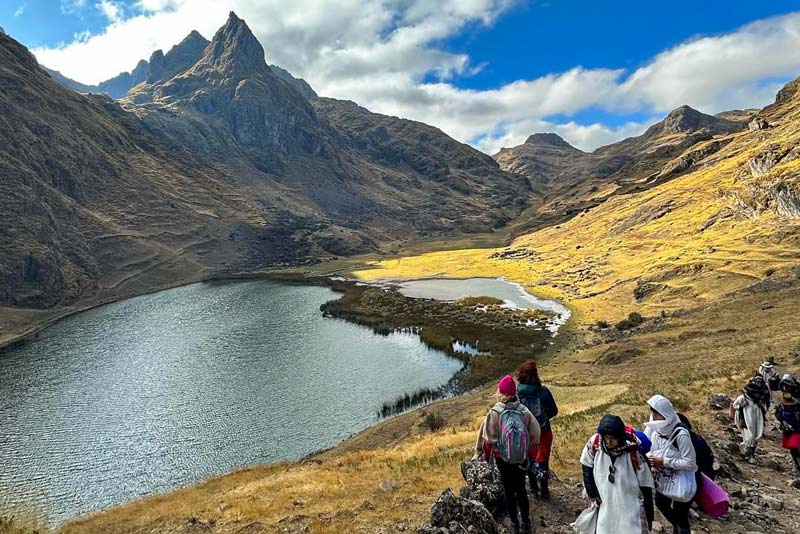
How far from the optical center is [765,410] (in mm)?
15781

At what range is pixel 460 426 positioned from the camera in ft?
107

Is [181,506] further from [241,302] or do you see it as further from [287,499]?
[241,302]

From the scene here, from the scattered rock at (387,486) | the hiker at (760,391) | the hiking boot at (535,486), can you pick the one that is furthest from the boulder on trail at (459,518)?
the hiker at (760,391)

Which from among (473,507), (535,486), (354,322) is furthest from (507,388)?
(354,322)

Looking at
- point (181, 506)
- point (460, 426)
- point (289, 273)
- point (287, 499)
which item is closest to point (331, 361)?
point (460, 426)

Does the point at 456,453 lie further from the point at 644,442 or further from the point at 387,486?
the point at 644,442

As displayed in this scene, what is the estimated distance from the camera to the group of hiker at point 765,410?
13906mm

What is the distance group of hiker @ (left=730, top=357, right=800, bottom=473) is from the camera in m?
13.9

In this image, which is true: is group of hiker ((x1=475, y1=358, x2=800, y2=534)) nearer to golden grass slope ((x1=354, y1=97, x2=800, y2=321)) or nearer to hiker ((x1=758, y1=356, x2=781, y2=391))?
hiker ((x1=758, y1=356, x2=781, y2=391))

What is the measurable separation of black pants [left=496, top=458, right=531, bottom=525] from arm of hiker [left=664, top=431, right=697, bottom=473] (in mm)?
3259

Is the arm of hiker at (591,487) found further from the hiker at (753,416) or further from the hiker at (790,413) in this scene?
the hiker at (753,416)

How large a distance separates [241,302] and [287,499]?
111 m

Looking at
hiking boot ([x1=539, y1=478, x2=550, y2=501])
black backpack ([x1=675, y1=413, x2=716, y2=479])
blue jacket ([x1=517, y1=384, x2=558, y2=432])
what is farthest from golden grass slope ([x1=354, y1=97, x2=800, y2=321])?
black backpack ([x1=675, y1=413, x2=716, y2=479])

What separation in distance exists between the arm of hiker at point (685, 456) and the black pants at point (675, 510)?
94 centimetres
